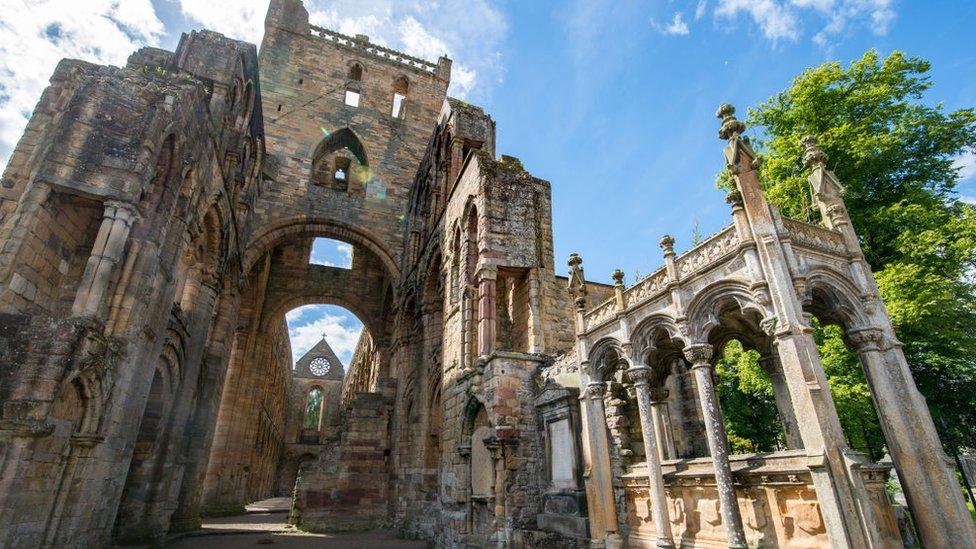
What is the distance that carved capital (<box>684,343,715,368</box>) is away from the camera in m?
6.78

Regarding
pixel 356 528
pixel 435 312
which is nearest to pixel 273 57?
pixel 435 312

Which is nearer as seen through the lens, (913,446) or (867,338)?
(913,446)

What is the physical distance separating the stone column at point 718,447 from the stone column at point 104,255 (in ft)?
29.4

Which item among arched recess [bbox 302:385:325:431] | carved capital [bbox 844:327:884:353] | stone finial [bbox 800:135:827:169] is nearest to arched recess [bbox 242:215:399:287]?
stone finial [bbox 800:135:827:169]

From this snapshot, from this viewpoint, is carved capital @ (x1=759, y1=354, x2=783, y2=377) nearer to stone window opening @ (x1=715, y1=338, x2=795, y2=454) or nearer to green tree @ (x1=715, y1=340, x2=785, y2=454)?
stone window opening @ (x1=715, y1=338, x2=795, y2=454)

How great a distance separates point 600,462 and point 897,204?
28.3 ft

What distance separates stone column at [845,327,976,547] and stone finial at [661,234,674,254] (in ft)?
8.41

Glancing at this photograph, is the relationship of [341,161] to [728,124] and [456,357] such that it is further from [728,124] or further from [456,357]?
[728,124]

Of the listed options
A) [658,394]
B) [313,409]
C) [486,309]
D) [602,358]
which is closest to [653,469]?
[602,358]

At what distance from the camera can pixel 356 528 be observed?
15547 mm

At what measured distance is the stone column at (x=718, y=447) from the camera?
18.5 feet

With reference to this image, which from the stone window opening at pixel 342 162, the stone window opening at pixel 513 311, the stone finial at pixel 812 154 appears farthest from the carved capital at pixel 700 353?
the stone window opening at pixel 342 162

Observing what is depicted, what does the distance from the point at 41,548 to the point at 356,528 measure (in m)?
10.1

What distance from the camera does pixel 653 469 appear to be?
7020 millimetres
